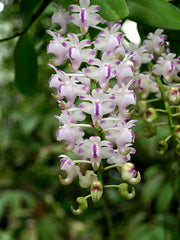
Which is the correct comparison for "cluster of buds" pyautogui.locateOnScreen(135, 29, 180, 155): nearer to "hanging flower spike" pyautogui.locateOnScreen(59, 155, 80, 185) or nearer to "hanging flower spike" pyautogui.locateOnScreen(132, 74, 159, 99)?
"hanging flower spike" pyautogui.locateOnScreen(132, 74, 159, 99)

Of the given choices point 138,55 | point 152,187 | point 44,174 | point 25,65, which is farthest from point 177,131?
point 44,174

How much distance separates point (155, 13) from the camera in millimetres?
465

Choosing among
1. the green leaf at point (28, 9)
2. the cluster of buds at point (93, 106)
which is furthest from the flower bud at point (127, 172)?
the green leaf at point (28, 9)

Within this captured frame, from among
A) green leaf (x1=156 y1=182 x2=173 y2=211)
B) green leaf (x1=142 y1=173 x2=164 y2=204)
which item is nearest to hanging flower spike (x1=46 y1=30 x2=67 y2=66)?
green leaf (x1=156 y1=182 x2=173 y2=211)

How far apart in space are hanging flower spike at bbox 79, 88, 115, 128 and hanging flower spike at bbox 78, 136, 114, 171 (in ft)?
0.07

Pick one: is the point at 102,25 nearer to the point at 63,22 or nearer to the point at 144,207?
the point at 63,22

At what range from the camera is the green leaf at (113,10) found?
0.40m

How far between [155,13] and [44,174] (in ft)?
4.29

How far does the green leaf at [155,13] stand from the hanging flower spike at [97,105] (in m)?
0.16

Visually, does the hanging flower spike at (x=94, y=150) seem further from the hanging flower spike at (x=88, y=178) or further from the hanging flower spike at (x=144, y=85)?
the hanging flower spike at (x=144, y=85)

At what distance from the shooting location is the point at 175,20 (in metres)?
0.46

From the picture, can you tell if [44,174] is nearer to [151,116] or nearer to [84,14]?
[151,116]

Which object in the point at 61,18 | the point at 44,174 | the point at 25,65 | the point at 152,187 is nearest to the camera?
the point at 61,18

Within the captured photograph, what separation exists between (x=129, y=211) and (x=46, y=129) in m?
0.64
